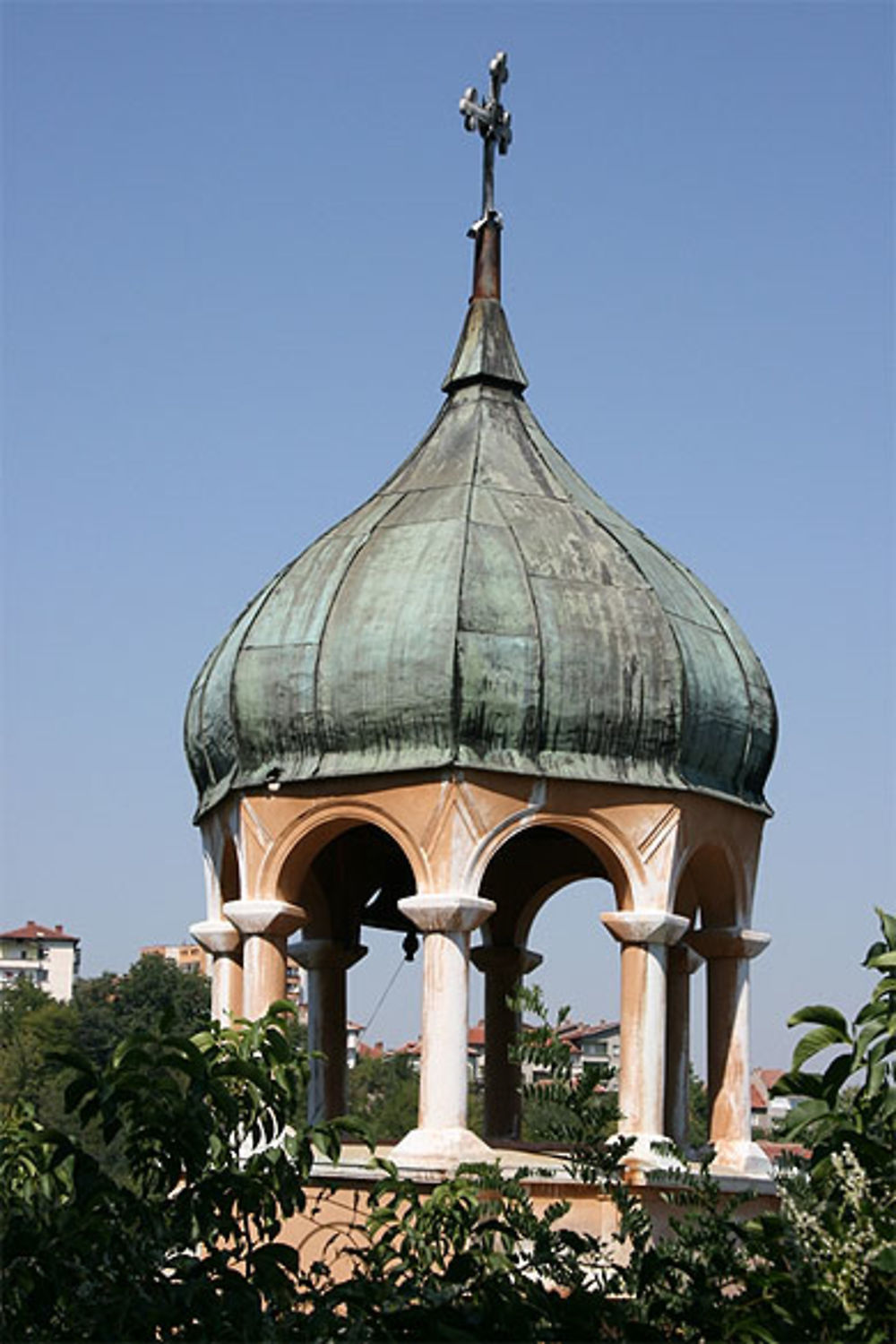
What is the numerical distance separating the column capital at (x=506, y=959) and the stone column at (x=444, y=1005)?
13.3ft

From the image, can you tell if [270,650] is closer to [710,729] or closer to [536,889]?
[710,729]

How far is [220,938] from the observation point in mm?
18062

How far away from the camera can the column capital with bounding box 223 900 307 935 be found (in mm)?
16875

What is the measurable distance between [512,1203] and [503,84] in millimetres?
11077

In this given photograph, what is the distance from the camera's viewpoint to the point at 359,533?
17.5 meters

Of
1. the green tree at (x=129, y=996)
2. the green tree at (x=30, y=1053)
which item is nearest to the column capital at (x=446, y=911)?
the green tree at (x=30, y=1053)

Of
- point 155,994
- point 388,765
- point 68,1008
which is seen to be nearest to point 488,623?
point 388,765

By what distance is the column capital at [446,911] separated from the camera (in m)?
16.1

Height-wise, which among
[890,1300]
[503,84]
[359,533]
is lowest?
[890,1300]

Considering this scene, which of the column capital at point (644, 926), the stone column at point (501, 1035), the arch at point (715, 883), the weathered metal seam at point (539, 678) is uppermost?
the weathered metal seam at point (539, 678)

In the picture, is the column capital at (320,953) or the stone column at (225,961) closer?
the stone column at (225,961)

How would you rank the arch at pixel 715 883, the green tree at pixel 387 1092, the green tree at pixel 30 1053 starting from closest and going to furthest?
the arch at pixel 715 883 → the green tree at pixel 387 1092 → the green tree at pixel 30 1053

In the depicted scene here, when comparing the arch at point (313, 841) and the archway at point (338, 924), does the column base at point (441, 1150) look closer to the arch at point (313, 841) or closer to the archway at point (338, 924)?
the arch at point (313, 841)

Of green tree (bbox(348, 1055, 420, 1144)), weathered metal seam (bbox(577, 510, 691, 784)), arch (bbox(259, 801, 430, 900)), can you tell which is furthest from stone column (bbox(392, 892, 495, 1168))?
green tree (bbox(348, 1055, 420, 1144))
